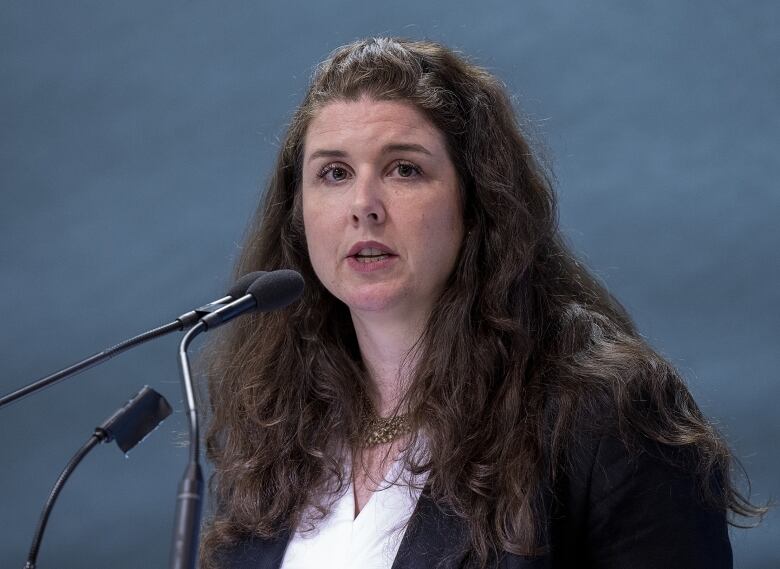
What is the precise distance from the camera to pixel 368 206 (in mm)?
1988

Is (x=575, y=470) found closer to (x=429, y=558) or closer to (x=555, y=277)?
(x=429, y=558)

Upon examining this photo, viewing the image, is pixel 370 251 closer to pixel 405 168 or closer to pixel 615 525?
pixel 405 168

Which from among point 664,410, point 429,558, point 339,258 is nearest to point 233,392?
point 339,258

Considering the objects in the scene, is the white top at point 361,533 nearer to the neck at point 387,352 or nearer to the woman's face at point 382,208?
the neck at point 387,352

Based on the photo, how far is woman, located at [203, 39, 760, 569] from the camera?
1872mm

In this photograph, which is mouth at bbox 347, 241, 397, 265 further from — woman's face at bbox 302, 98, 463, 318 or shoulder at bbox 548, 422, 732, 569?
shoulder at bbox 548, 422, 732, 569

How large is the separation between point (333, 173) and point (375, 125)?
0.12 meters

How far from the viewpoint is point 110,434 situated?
4.49 ft

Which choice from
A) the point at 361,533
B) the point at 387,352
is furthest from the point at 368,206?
the point at 361,533

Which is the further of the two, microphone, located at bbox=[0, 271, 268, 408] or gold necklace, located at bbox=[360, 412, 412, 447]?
gold necklace, located at bbox=[360, 412, 412, 447]

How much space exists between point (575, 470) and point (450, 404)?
271 millimetres

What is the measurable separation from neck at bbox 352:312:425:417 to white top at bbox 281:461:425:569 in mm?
166

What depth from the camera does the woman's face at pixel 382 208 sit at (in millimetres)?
2010

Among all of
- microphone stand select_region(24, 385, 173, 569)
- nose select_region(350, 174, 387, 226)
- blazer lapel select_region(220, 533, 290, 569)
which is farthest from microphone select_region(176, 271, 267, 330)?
blazer lapel select_region(220, 533, 290, 569)
